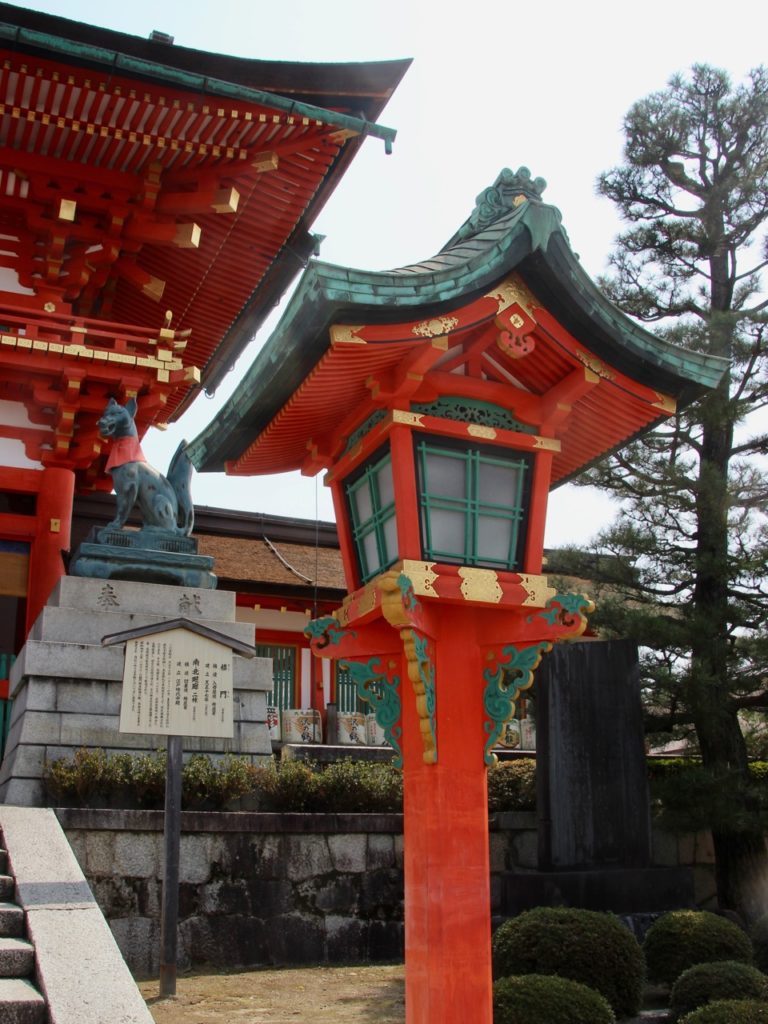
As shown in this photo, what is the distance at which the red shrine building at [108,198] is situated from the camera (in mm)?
12352

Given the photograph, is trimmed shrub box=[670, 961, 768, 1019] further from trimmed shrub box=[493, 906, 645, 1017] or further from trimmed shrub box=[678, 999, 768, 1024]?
trimmed shrub box=[678, 999, 768, 1024]

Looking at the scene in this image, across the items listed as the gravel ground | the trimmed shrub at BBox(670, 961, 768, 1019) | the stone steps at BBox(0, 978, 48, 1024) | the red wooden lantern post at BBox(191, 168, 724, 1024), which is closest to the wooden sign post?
the gravel ground

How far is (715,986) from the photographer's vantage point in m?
6.61

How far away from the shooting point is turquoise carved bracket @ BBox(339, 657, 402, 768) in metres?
5.50

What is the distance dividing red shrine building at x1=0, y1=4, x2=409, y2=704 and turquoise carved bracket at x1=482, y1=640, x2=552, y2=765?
886 centimetres

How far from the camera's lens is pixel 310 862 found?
8.84 m

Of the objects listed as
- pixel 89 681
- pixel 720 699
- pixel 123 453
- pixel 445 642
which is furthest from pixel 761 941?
pixel 123 453

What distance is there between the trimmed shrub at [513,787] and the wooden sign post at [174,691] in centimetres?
436

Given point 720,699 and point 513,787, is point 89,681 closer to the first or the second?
point 513,787

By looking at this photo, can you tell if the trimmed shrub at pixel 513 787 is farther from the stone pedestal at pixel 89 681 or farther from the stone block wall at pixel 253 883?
the stone pedestal at pixel 89 681

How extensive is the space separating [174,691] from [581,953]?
3.50m

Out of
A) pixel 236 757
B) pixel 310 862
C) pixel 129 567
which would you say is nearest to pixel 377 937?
pixel 310 862

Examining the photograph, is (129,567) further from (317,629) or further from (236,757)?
(317,629)

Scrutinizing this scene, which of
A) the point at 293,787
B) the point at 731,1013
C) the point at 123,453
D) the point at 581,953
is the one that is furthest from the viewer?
the point at 123,453
